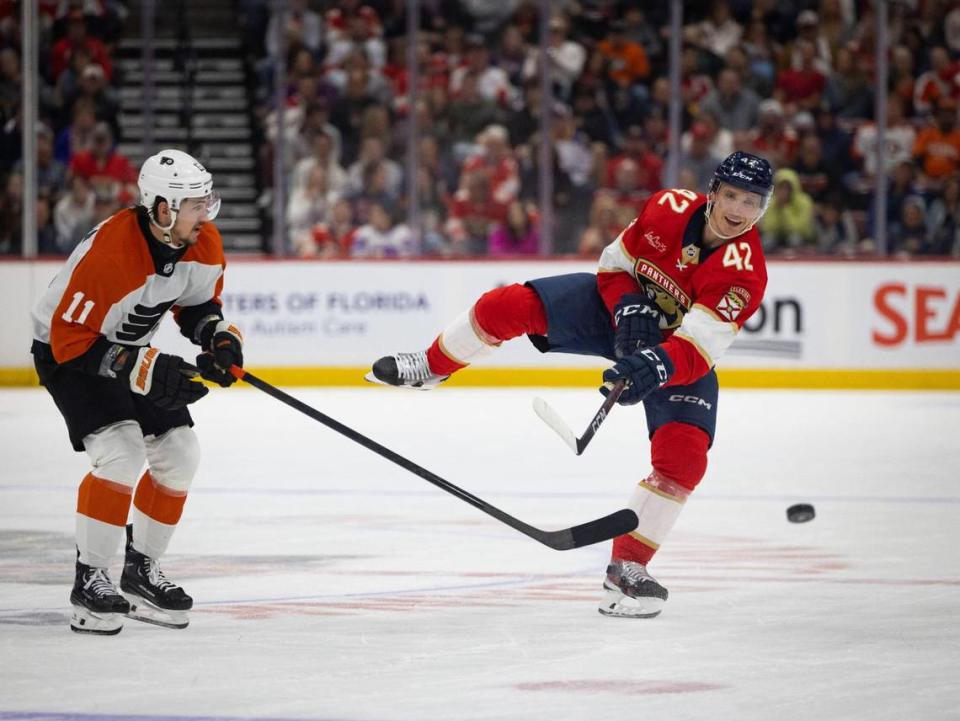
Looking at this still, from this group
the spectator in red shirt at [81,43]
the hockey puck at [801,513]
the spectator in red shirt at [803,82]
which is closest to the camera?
the hockey puck at [801,513]

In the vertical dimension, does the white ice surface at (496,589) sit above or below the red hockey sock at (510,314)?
below

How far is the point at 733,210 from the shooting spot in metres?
3.99

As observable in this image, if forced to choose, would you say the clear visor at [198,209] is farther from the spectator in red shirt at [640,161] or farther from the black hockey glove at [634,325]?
the spectator in red shirt at [640,161]

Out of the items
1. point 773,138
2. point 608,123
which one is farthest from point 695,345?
point 608,123

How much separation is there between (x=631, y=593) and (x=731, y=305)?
733mm

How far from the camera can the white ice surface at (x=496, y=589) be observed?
3.16 m

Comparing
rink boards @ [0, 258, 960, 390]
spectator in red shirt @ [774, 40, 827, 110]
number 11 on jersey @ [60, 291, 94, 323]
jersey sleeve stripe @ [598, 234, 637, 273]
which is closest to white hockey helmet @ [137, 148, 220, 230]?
number 11 on jersey @ [60, 291, 94, 323]

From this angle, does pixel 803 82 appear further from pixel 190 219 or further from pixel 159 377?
pixel 159 377

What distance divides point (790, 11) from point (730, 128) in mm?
1024

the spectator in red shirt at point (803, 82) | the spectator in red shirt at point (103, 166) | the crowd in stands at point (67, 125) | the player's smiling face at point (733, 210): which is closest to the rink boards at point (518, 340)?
the crowd in stands at point (67, 125)

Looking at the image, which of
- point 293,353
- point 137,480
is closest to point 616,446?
point 293,353

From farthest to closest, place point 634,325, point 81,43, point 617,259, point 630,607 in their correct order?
1. point 81,43
2. point 617,259
3. point 634,325
4. point 630,607

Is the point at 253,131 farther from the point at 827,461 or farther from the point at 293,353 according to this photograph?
the point at 827,461

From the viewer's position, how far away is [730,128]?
1075 cm
